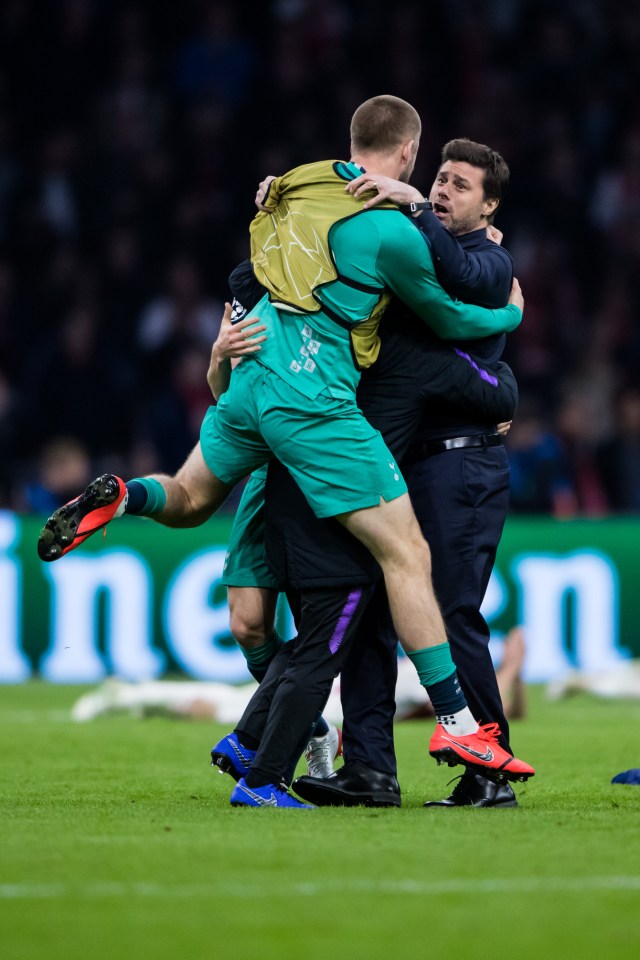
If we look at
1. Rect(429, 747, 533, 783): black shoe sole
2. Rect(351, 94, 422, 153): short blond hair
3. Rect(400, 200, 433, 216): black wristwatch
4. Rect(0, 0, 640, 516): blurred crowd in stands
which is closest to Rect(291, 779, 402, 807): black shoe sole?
Rect(429, 747, 533, 783): black shoe sole

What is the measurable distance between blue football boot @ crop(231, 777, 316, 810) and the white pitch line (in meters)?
1.38

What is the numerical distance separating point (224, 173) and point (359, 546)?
9928 millimetres

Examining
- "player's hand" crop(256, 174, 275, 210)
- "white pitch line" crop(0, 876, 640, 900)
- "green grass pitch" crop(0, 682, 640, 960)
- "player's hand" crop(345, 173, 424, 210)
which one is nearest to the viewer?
"green grass pitch" crop(0, 682, 640, 960)

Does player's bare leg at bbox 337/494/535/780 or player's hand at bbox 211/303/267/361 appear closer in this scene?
player's bare leg at bbox 337/494/535/780

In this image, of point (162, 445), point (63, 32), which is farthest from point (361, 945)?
point (63, 32)

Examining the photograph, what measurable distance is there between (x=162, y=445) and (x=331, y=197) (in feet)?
25.2

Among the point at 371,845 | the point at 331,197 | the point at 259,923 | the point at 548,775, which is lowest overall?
the point at 548,775

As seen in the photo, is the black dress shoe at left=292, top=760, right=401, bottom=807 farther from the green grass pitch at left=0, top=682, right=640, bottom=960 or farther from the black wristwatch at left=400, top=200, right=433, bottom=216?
the black wristwatch at left=400, top=200, right=433, bottom=216

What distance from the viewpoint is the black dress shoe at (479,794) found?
4.97 m

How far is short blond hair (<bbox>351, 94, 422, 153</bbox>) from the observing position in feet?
16.5

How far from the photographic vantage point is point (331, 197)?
4.91m

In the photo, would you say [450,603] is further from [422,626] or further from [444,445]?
[444,445]

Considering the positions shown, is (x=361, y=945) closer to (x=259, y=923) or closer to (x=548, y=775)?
(x=259, y=923)

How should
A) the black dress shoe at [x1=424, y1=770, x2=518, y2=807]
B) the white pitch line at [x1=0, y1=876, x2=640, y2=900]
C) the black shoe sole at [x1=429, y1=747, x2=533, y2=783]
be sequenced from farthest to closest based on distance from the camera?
the black dress shoe at [x1=424, y1=770, x2=518, y2=807], the black shoe sole at [x1=429, y1=747, x2=533, y2=783], the white pitch line at [x1=0, y1=876, x2=640, y2=900]
